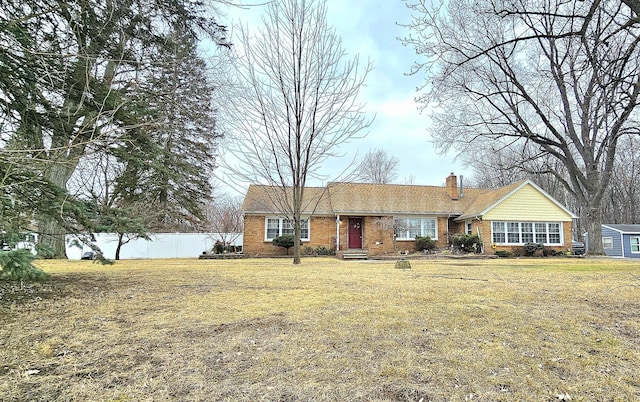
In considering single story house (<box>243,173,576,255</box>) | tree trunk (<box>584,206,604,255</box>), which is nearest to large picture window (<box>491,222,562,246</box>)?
single story house (<box>243,173,576,255</box>)

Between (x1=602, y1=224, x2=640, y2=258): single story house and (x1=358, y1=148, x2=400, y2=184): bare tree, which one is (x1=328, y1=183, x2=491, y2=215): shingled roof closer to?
(x1=358, y1=148, x2=400, y2=184): bare tree

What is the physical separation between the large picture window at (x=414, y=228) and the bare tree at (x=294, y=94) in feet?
34.7

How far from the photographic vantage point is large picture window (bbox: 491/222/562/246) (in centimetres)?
2186

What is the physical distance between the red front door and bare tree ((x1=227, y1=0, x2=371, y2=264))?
31.5 ft

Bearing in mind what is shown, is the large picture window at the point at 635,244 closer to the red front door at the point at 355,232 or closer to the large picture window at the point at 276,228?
the red front door at the point at 355,232

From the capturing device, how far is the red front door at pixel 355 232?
73.2 ft

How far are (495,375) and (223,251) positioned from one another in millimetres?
19162

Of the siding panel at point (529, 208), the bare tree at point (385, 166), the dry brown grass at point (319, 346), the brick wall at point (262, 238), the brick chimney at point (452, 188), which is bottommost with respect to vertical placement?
the dry brown grass at point (319, 346)

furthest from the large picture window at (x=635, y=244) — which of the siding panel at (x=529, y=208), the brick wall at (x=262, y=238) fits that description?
the brick wall at (x=262, y=238)

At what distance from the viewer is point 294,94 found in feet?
41.1

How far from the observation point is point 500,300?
17.9 ft

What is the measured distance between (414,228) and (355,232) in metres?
3.65

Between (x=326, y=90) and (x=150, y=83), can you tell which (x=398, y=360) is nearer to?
(x=150, y=83)

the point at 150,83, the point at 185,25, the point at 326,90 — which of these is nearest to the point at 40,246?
the point at 150,83
